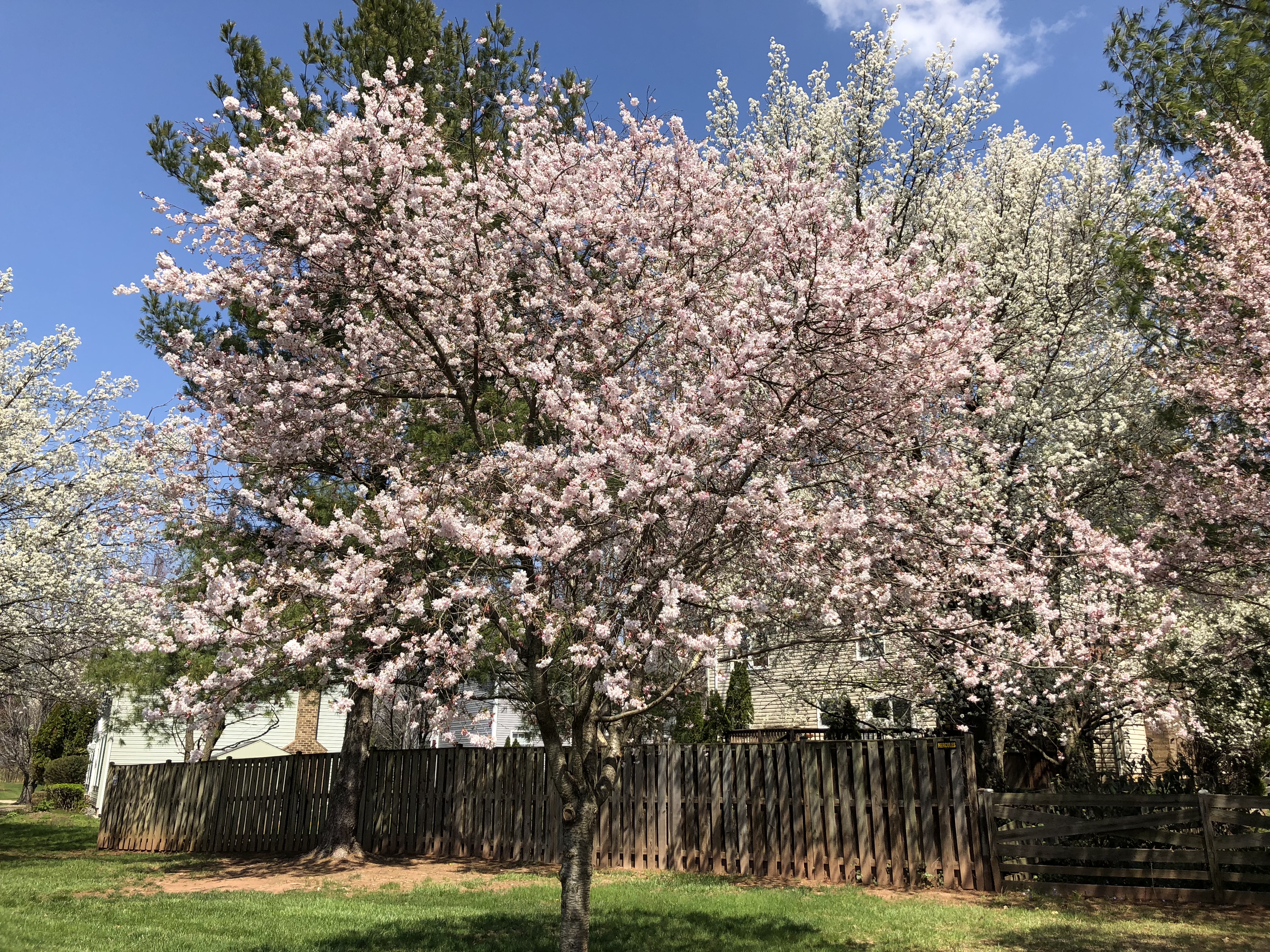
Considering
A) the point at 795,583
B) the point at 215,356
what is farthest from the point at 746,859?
the point at 215,356

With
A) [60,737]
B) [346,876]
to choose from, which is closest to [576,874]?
[346,876]

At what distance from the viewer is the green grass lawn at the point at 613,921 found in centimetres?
767

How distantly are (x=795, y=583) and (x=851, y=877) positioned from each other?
586cm

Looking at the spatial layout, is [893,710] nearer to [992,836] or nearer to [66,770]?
[992,836]

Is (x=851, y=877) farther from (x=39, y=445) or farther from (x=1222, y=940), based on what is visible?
(x=39, y=445)

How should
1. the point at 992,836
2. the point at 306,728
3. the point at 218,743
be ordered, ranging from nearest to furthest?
the point at 992,836 < the point at 218,743 < the point at 306,728

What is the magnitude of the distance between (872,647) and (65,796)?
1173 inches

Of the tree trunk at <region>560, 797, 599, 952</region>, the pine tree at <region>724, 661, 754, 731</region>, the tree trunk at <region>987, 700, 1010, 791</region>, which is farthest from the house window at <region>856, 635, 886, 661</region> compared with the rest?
the pine tree at <region>724, 661, 754, 731</region>

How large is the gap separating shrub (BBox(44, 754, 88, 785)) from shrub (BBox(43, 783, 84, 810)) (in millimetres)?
1825

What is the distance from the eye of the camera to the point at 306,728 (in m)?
30.8

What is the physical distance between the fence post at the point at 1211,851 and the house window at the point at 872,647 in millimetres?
3688

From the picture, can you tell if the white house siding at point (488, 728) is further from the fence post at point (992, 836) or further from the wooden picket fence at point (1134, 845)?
the wooden picket fence at point (1134, 845)

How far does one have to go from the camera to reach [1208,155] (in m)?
11.2

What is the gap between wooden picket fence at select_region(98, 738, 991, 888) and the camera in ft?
34.2
